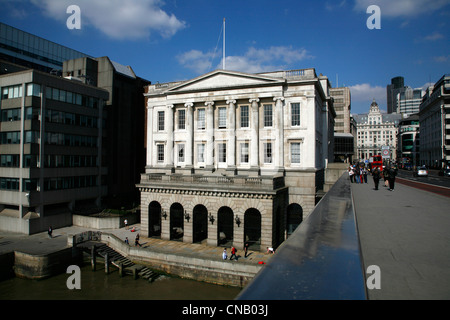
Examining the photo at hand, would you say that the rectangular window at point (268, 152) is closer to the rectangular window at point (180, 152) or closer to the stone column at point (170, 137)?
the rectangular window at point (180, 152)

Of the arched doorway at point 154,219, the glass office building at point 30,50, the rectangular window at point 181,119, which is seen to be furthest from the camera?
the glass office building at point 30,50

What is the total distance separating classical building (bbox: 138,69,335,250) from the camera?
3209cm

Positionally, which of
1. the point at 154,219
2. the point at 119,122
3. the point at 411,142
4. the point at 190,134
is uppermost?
the point at 411,142

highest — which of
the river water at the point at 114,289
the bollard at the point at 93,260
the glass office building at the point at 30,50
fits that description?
the glass office building at the point at 30,50

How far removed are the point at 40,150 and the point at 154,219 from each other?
1894 centimetres

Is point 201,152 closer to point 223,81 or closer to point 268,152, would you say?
point 268,152

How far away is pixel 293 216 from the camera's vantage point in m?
35.6

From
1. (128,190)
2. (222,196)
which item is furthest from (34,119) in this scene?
(222,196)

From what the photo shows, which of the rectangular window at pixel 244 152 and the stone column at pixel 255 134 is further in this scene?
the rectangular window at pixel 244 152

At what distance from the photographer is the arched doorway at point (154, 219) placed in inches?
1455

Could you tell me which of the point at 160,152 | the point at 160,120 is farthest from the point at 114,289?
the point at 160,120

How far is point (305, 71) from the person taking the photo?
116 feet

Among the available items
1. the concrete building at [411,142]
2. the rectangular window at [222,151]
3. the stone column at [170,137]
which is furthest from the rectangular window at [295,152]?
the concrete building at [411,142]

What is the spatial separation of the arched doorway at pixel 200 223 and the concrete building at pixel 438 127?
83899 millimetres
